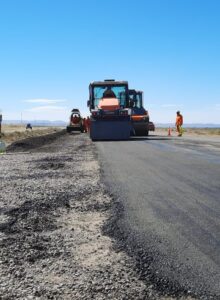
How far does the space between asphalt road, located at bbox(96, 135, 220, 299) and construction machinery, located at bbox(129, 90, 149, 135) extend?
22055 mm

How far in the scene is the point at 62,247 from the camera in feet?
14.8

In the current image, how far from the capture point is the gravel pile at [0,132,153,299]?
3.38m

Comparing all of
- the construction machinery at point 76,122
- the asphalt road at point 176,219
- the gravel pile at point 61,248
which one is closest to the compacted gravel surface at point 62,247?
the gravel pile at point 61,248

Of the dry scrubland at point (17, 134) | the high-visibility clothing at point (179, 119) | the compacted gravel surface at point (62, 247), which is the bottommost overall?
the dry scrubland at point (17, 134)

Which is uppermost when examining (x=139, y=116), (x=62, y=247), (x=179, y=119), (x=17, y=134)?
(x=139, y=116)

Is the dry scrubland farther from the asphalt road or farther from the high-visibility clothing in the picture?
the asphalt road

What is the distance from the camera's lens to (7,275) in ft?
12.1

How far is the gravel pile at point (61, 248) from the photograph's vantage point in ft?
11.1

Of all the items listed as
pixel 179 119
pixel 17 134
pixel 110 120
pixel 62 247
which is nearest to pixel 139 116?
pixel 179 119

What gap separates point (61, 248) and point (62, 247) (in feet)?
0.13

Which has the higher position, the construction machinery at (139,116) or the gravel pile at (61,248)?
the construction machinery at (139,116)

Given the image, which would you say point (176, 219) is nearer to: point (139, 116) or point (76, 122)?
point (139, 116)

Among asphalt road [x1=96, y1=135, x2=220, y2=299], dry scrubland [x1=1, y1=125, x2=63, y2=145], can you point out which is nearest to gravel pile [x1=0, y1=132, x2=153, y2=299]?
asphalt road [x1=96, y1=135, x2=220, y2=299]

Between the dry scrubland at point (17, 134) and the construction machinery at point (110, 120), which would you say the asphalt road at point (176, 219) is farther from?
the dry scrubland at point (17, 134)
